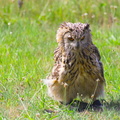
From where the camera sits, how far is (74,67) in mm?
5512

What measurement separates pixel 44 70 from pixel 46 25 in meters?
2.80

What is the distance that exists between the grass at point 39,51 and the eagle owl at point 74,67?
23 centimetres

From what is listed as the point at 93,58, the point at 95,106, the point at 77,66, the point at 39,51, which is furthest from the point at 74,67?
the point at 39,51

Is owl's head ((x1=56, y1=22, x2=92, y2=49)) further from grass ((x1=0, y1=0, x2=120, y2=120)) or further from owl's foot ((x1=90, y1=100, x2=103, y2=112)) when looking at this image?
owl's foot ((x1=90, y1=100, x2=103, y2=112))

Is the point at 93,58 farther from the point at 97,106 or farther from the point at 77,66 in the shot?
the point at 97,106

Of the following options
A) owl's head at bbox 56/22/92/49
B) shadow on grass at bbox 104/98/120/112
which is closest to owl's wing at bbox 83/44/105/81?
owl's head at bbox 56/22/92/49

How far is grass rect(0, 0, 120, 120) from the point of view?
5402 mm

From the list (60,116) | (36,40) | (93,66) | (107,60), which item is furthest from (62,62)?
(36,40)

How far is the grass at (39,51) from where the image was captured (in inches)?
213

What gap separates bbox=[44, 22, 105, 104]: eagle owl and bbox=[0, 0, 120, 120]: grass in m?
0.23

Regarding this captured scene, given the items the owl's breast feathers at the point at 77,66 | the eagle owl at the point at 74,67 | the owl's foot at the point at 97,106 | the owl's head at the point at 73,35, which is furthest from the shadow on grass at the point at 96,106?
the owl's head at the point at 73,35

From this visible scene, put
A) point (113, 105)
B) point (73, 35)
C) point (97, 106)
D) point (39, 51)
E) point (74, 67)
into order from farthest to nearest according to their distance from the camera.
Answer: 1. point (39, 51)
2. point (97, 106)
3. point (113, 105)
4. point (74, 67)
5. point (73, 35)

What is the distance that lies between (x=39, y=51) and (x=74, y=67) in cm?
245

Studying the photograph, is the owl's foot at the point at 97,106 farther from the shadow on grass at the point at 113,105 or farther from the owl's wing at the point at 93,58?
the owl's wing at the point at 93,58
